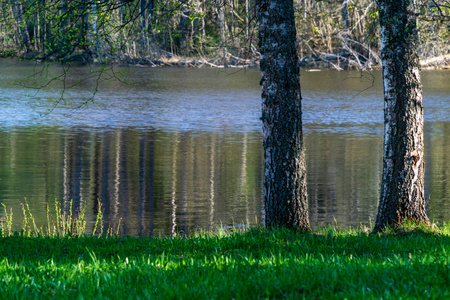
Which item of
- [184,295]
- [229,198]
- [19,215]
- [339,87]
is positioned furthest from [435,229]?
[339,87]

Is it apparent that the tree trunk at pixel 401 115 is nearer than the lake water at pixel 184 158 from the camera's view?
Yes

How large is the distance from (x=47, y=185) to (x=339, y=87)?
1323 inches

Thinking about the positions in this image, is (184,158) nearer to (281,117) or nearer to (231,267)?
(281,117)

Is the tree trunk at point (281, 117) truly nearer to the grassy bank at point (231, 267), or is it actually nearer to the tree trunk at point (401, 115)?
the grassy bank at point (231, 267)

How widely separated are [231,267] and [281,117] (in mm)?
3160

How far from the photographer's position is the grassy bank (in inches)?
195

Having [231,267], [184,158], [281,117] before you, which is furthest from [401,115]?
[184,158]

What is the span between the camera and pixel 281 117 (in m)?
8.48

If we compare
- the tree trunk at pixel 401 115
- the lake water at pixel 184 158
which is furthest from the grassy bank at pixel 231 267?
the lake water at pixel 184 158

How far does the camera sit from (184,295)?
4824 mm

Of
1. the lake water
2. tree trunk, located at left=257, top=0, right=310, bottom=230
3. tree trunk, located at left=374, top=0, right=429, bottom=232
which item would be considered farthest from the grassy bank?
the lake water

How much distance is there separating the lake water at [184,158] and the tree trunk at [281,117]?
9.27 feet

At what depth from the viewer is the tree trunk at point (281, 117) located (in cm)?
840

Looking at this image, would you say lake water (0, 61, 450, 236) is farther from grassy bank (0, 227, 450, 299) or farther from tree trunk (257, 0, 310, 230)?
grassy bank (0, 227, 450, 299)
